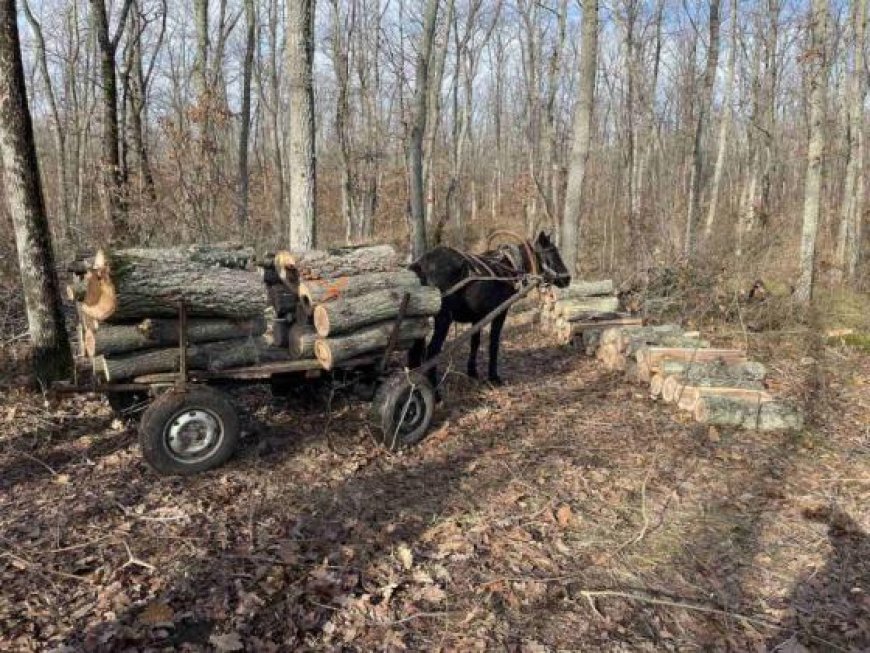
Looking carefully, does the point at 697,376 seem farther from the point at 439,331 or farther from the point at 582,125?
the point at 582,125

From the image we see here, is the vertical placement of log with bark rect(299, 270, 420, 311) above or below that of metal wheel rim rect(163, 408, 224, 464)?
above

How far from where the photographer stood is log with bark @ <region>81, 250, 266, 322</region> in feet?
13.6

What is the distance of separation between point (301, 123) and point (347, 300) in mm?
3686

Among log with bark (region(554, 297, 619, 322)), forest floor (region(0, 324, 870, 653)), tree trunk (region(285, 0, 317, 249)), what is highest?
tree trunk (region(285, 0, 317, 249))

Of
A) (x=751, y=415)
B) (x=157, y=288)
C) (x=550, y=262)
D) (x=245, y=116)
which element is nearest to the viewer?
(x=157, y=288)

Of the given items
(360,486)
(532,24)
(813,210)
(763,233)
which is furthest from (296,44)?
(532,24)

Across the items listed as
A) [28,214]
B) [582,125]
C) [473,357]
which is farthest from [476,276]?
[582,125]

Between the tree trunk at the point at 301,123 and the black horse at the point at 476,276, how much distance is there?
6.63 feet

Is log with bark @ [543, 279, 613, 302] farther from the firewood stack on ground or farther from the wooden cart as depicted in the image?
the wooden cart

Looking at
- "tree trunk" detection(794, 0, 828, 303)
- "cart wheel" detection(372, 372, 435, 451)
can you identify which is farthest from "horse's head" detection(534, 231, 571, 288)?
"tree trunk" detection(794, 0, 828, 303)

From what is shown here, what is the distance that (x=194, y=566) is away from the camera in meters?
3.46

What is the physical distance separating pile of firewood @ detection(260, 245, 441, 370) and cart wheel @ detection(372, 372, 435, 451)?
37 cm

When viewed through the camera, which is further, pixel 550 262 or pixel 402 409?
pixel 550 262

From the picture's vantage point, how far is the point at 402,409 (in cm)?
527
